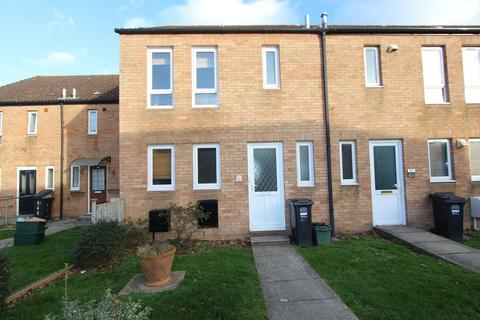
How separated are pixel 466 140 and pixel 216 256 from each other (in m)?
8.46

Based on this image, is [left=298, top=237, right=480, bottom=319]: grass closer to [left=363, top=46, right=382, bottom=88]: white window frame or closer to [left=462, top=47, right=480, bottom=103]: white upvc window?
→ [left=363, top=46, right=382, bottom=88]: white window frame

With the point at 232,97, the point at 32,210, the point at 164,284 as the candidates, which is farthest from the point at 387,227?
the point at 32,210

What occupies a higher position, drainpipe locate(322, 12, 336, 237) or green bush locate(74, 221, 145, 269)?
drainpipe locate(322, 12, 336, 237)

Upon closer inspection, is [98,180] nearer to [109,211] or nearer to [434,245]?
[109,211]

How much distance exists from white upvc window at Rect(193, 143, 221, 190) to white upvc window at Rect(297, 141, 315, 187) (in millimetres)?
2423

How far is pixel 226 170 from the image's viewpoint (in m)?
8.40

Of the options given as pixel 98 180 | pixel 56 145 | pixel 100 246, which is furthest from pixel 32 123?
pixel 100 246

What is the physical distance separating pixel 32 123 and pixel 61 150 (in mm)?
2197

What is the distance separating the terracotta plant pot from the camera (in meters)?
5.02

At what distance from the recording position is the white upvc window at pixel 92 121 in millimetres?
14328

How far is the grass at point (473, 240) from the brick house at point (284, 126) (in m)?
1.00

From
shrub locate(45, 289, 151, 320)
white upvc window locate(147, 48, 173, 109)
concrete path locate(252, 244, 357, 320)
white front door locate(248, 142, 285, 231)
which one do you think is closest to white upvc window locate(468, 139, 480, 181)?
white front door locate(248, 142, 285, 231)

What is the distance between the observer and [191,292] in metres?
4.68

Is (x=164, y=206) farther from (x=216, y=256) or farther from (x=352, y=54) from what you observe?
(x=352, y=54)
